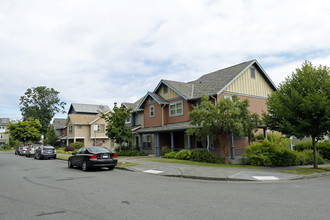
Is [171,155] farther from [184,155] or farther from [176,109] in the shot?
[176,109]

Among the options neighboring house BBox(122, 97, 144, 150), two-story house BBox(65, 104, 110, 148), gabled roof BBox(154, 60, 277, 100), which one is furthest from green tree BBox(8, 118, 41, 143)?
gabled roof BBox(154, 60, 277, 100)

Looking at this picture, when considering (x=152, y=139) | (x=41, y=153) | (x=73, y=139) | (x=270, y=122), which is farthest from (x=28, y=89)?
(x=270, y=122)

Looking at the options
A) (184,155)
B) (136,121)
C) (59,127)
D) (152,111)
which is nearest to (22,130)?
(59,127)

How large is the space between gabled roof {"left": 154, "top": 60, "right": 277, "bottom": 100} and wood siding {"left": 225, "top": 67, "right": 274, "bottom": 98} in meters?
0.45

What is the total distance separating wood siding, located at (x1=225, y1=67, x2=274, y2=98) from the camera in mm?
23453

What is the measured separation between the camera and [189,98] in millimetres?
22766

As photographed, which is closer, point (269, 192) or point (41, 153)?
point (269, 192)

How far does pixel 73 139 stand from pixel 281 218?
46260mm

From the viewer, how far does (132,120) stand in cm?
3194

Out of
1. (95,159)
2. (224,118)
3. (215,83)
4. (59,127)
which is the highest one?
(215,83)

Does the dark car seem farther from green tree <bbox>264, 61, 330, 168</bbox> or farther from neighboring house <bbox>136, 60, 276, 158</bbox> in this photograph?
green tree <bbox>264, 61, 330, 168</bbox>

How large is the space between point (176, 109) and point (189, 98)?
2322 millimetres

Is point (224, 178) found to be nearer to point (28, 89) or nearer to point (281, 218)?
point (281, 218)

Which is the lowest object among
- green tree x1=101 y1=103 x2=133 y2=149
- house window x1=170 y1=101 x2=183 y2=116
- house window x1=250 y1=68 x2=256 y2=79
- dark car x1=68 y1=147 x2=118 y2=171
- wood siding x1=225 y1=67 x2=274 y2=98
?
dark car x1=68 y1=147 x2=118 y2=171
